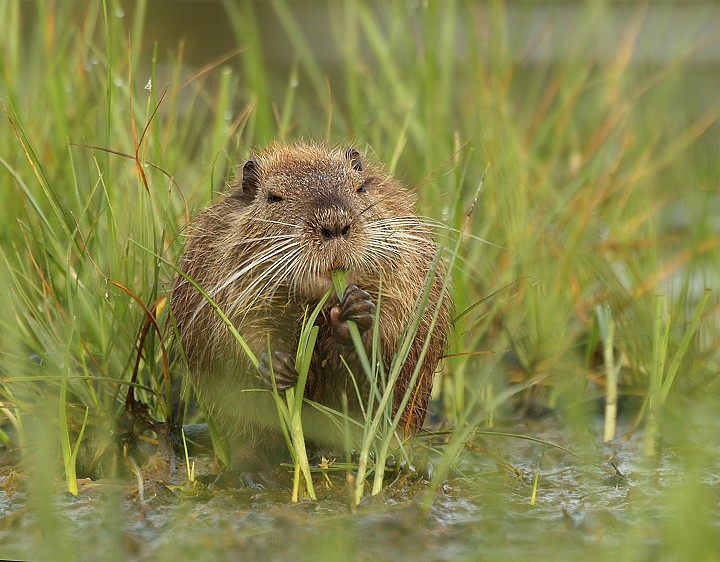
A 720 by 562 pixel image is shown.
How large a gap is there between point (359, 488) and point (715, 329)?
1729 mm

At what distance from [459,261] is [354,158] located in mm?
629

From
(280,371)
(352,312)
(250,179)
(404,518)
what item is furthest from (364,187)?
(404,518)

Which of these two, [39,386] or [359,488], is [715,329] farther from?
[39,386]

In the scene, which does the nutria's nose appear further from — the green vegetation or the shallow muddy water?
the shallow muddy water

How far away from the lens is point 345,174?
10.4 ft

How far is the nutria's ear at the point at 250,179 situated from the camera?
3248 mm

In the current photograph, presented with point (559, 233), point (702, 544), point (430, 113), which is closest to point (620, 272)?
point (559, 233)

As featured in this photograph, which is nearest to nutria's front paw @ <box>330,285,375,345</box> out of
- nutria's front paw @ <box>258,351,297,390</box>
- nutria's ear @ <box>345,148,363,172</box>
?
nutria's front paw @ <box>258,351,297,390</box>

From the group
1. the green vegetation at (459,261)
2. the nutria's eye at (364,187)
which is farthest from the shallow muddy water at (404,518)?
the nutria's eye at (364,187)

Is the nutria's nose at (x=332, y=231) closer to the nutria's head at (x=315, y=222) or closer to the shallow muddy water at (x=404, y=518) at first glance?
the nutria's head at (x=315, y=222)

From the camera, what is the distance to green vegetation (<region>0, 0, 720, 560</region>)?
2.67 m

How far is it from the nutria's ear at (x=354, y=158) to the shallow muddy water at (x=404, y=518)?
2.60 feet

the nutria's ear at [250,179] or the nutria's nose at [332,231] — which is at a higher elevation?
the nutria's ear at [250,179]

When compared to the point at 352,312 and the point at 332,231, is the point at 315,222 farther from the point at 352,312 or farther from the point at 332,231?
the point at 352,312
